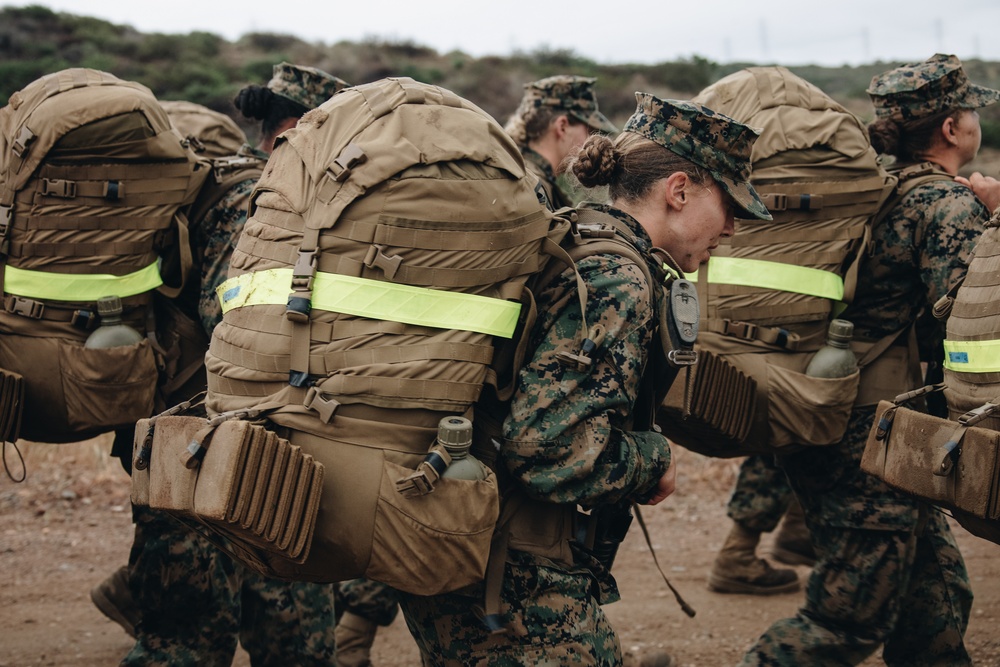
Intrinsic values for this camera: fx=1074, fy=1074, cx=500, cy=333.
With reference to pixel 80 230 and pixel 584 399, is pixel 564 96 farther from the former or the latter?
pixel 584 399

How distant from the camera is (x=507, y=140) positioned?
298 cm

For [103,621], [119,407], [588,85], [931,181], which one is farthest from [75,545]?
[931,181]

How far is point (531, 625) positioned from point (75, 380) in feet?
7.09

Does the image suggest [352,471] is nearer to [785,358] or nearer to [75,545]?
[785,358]

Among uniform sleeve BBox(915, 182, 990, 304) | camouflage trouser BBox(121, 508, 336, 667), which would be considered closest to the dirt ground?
camouflage trouser BBox(121, 508, 336, 667)

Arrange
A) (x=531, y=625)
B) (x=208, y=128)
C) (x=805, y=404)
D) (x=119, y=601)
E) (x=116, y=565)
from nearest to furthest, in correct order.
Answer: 1. (x=531, y=625)
2. (x=805, y=404)
3. (x=119, y=601)
4. (x=208, y=128)
5. (x=116, y=565)

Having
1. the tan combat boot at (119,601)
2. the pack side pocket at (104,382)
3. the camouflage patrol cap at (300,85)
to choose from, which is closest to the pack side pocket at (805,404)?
the camouflage patrol cap at (300,85)

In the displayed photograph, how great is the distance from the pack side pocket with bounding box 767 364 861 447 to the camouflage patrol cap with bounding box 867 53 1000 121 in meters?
1.30

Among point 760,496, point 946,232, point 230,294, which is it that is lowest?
point 760,496

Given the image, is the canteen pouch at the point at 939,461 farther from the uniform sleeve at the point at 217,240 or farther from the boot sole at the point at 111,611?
the boot sole at the point at 111,611

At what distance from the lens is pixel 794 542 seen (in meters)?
6.78

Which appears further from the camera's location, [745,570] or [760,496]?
[745,570]

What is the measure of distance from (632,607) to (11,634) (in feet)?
11.2

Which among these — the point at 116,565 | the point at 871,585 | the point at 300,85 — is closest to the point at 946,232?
the point at 871,585
